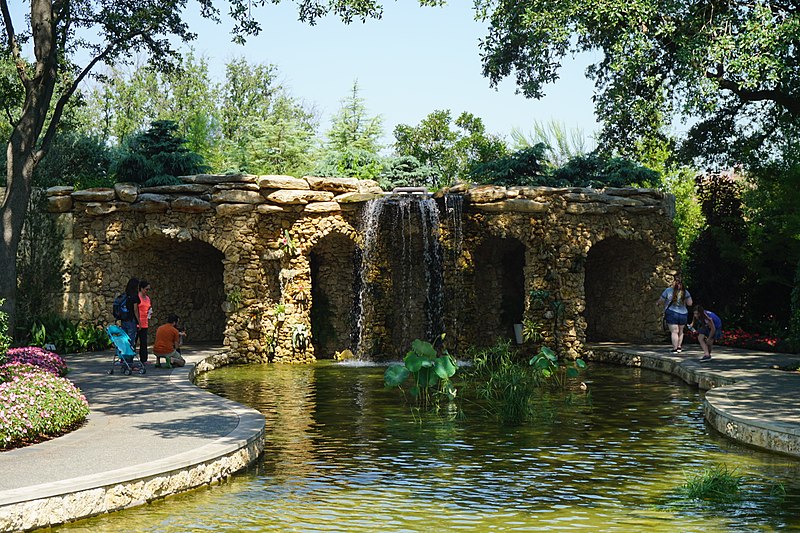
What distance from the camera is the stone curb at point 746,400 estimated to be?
10.7 meters

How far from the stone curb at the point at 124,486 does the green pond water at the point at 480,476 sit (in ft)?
0.41

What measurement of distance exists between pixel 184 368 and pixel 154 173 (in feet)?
32.1

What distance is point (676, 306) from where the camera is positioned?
1991 cm

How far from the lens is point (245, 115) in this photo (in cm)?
5675

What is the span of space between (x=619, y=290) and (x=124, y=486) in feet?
64.4

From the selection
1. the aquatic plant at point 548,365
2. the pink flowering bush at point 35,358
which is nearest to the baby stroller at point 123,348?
the pink flowering bush at point 35,358

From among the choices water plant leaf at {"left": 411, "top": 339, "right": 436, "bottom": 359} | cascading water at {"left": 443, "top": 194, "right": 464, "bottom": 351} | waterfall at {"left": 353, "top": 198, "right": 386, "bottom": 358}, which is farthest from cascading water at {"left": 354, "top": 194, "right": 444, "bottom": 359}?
water plant leaf at {"left": 411, "top": 339, "right": 436, "bottom": 359}

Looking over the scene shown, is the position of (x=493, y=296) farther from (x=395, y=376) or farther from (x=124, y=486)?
(x=124, y=486)

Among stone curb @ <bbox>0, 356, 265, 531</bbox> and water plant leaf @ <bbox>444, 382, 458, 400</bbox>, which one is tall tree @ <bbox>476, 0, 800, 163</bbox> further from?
stone curb @ <bbox>0, 356, 265, 531</bbox>

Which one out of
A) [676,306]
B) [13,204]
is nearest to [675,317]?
[676,306]

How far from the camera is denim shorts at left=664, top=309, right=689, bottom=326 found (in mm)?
20091

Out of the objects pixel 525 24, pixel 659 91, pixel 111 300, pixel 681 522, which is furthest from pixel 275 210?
pixel 681 522

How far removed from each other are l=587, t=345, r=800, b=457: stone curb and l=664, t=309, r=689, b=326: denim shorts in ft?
2.71

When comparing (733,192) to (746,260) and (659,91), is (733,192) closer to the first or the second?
(746,260)
